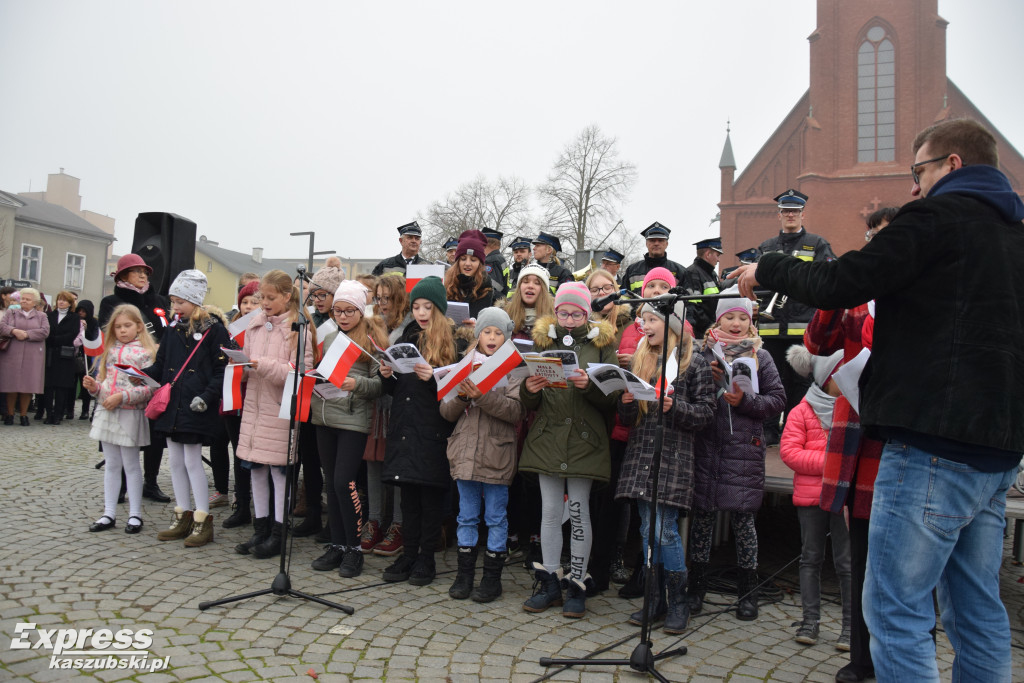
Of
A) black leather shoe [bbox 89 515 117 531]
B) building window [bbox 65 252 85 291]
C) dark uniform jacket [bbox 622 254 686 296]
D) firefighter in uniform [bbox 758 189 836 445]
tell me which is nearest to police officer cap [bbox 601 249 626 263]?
dark uniform jacket [bbox 622 254 686 296]

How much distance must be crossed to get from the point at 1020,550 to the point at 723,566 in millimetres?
2251

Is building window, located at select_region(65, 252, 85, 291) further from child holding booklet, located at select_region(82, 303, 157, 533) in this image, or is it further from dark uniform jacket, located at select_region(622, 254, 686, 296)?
dark uniform jacket, located at select_region(622, 254, 686, 296)

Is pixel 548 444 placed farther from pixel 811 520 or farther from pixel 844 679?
pixel 844 679

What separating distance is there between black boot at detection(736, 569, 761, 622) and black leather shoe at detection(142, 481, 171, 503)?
5.66m

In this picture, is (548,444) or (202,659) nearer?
(202,659)

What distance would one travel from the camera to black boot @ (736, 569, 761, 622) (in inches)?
187

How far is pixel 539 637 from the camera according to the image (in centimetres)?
423

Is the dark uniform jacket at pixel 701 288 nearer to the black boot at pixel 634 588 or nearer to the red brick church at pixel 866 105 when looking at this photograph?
the black boot at pixel 634 588

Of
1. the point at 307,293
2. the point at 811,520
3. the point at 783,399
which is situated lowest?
the point at 811,520

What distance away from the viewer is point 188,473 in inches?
237

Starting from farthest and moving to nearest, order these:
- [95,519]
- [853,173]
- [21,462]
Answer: [853,173] → [21,462] → [95,519]

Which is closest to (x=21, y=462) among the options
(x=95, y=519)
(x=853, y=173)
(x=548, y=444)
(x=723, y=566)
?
(x=95, y=519)

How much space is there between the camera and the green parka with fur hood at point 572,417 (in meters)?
4.71

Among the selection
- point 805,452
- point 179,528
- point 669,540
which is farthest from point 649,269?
point 179,528
